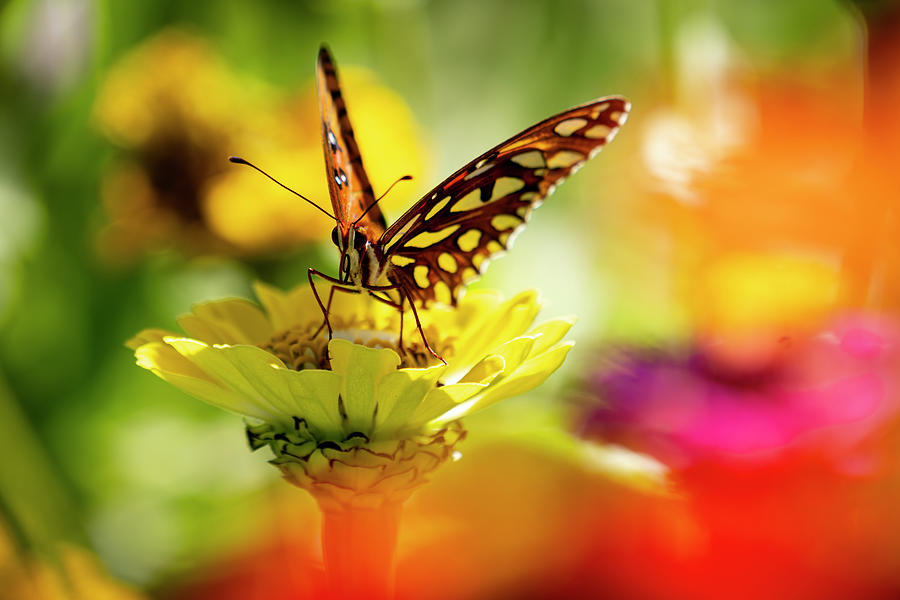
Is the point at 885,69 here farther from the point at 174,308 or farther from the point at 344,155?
the point at 174,308

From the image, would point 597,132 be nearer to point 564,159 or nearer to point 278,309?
point 564,159

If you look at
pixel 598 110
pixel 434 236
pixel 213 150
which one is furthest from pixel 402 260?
pixel 213 150

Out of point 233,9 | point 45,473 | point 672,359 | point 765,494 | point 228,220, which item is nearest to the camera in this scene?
point 765,494

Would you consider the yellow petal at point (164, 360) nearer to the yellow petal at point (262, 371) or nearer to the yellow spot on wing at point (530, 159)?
the yellow petal at point (262, 371)

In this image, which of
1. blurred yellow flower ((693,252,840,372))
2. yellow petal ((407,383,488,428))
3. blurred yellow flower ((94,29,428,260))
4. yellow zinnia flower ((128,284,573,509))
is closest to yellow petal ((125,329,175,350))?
yellow zinnia flower ((128,284,573,509))

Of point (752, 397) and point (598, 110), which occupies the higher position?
point (598, 110)

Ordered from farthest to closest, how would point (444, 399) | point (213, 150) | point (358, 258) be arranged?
point (213, 150), point (358, 258), point (444, 399)

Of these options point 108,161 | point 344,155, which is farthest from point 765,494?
point 108,161
